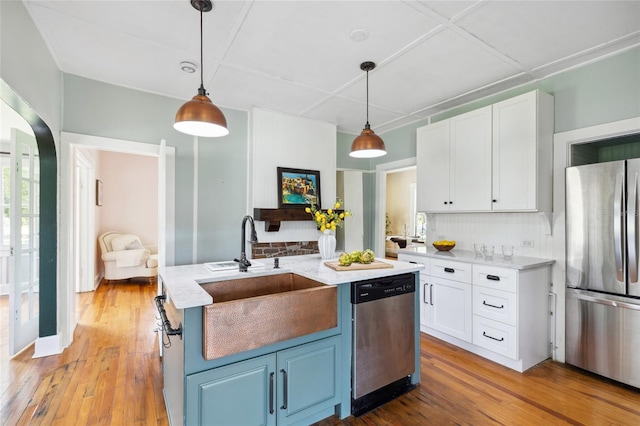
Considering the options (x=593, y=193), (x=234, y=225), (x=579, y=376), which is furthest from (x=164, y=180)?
(x=579, y=376)

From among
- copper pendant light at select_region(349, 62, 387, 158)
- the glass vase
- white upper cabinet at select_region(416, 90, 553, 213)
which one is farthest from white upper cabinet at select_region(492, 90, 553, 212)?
the glass vase

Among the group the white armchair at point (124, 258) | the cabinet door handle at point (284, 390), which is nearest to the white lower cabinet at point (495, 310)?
the cabinet door handle at point (284, 390)

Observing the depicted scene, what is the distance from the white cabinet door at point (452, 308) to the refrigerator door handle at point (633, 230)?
119 cm

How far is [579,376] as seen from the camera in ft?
8.59

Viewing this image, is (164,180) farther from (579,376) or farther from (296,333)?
(579,376)

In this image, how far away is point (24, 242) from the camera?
3055mm

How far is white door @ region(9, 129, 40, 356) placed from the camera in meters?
2.89

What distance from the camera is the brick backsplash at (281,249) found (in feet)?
13.2

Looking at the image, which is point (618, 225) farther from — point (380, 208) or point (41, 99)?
point (41, 99)

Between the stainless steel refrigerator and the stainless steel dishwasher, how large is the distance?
5.18ft

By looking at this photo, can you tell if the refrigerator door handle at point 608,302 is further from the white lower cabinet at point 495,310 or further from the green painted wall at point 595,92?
the green painted wall at point 595,92

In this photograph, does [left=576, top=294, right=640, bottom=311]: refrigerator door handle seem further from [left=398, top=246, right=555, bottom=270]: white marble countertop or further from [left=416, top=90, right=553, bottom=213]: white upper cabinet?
[left=416, top=90, right=553, bottom=213]: white upper cabinet

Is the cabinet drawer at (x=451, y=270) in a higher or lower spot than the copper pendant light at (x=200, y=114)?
lower

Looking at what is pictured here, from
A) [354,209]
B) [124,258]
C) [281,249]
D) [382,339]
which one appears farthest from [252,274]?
[124,258]
